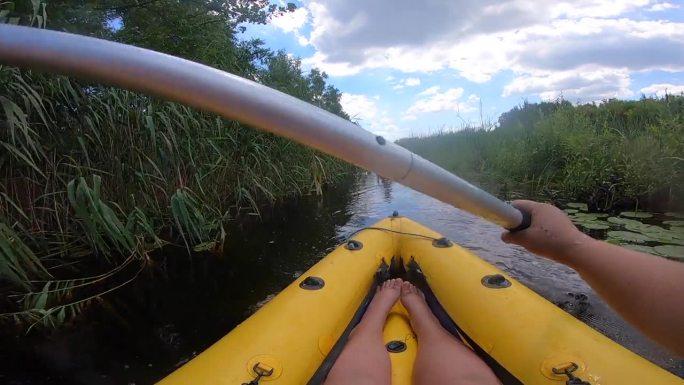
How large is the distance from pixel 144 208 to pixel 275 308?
240cm

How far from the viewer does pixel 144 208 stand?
146 inches

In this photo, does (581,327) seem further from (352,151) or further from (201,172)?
(201,172)

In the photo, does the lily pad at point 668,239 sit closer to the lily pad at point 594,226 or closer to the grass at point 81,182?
the lily pad at point 594,226

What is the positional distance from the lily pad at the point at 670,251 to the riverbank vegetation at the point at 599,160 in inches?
74.1

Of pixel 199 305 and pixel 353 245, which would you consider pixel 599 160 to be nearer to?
pixel 353 245

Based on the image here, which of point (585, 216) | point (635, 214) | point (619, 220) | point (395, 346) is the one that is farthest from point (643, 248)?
point (395, 346)

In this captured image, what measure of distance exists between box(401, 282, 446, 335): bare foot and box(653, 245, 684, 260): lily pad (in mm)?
2341

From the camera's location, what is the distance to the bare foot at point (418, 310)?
194 centimetres

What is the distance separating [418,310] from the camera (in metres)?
2.12

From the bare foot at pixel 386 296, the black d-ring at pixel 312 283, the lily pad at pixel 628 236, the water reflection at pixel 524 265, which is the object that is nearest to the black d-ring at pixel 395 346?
the bare foot at pixel 386 296

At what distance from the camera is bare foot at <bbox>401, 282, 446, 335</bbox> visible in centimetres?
194

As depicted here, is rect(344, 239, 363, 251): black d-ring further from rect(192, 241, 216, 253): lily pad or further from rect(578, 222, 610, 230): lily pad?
rect(578, 222, 610, 230): lily pad

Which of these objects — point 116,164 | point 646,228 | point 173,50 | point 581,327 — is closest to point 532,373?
point 581,327

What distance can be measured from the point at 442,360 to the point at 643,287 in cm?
82
